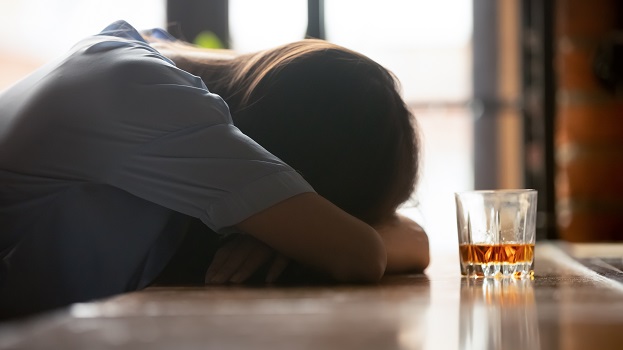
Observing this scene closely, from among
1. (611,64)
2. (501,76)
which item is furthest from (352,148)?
(501,76)

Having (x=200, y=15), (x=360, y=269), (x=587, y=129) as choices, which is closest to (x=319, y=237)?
(x=360, y=269)

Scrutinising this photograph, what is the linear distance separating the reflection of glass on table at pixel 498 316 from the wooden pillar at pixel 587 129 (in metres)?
1.91

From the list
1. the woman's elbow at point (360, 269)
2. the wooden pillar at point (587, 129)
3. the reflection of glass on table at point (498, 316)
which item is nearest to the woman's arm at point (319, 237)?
the woman's elbow at point (360, 269)

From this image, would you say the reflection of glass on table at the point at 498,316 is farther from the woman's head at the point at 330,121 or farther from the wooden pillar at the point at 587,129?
the wooden pillar at the point at 587,129

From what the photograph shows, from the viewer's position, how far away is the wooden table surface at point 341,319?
18.4 inches

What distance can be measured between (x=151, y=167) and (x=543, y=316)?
51 cm

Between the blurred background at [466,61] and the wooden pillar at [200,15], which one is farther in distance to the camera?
the wooden pillar at [200,15]

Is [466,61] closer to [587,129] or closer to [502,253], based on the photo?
[587,129]

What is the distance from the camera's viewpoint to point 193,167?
930 mm

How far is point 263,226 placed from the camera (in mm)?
929

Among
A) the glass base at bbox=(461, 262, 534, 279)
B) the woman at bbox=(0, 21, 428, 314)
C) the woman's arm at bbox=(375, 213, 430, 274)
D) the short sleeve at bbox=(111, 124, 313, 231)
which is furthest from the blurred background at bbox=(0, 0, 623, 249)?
the short sleeve at bbox=(111, 124, 313, 231)

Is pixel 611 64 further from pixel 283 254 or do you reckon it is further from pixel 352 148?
pixel 283 254

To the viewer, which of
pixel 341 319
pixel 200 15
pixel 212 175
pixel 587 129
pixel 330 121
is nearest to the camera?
pixel 341 319

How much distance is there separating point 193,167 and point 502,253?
385mm
